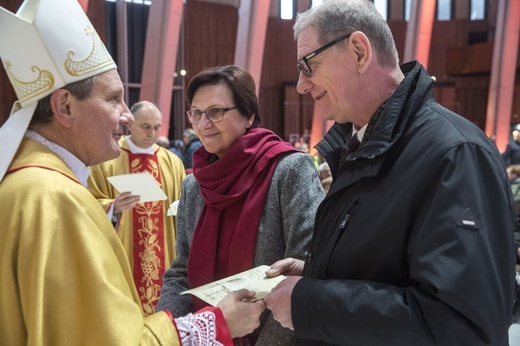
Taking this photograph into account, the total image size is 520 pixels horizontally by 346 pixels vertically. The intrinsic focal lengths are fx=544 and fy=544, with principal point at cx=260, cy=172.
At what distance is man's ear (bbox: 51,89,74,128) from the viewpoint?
1.41 meters

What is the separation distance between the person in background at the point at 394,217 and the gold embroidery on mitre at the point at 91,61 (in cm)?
56

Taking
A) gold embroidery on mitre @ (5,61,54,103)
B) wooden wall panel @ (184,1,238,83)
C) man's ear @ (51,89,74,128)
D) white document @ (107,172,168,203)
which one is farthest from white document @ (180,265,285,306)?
wooden wall panel @ (184,1,238,83)

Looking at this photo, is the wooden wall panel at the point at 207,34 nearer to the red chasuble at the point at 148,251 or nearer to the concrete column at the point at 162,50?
the concrete column at the point at 162,50

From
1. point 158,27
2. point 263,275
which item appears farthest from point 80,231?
point 158,27

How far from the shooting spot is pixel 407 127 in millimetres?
1353

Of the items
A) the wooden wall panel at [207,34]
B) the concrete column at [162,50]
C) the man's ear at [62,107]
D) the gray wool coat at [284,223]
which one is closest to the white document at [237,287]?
the gray wool coat at [284,223]

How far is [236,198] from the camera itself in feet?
6.61

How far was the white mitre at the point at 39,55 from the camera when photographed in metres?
1.41

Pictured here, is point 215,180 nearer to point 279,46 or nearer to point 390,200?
point 390,200

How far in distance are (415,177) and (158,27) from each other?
32.5 feet

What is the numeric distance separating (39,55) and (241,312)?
88 centimetres

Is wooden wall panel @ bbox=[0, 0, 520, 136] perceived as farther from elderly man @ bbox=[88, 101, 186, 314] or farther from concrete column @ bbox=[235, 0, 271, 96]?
elderly man @ bbox=[88, 101, 186, 314]

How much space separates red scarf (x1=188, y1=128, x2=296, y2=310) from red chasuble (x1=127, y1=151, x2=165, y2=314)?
2171 millimetres

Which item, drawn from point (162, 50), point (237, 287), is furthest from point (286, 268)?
point (162, 50)
